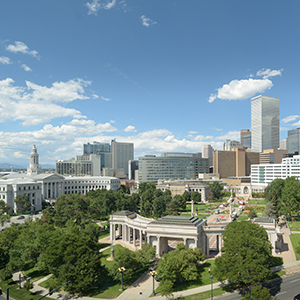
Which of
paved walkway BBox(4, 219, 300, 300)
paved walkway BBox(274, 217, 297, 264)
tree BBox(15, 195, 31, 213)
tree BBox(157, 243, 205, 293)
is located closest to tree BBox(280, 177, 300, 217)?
paved walkway BBox(274, 217, 297, 264)

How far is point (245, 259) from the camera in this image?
4825cm

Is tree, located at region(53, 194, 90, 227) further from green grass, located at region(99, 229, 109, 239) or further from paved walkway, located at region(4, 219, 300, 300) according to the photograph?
paved walkway, located at region(4, 219, 300, 300)

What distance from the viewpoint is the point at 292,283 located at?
49594 mm

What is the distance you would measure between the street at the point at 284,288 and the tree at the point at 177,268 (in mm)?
7688

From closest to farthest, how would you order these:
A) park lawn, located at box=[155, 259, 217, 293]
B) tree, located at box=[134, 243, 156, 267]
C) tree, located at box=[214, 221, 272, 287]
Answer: tree, located at box=[214, 221, 272, 287] < park lawn, located at box=[155, 259, 217, 293] < tree, located at box=[134, 243, 156, 267]

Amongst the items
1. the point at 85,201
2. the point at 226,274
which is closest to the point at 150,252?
the point at 226,274

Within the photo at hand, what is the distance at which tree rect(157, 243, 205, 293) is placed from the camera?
163ft

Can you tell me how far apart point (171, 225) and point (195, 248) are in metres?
8.73

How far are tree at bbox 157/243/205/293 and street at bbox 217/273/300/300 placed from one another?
25.2ft

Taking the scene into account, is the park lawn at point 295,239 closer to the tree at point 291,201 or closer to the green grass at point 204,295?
the tree at point 291,201

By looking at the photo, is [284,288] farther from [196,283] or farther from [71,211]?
[71,211]

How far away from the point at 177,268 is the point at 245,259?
13.2 metres

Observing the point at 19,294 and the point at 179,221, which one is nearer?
the point at 19,294

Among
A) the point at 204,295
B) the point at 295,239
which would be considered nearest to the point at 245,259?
the point at 204,295
